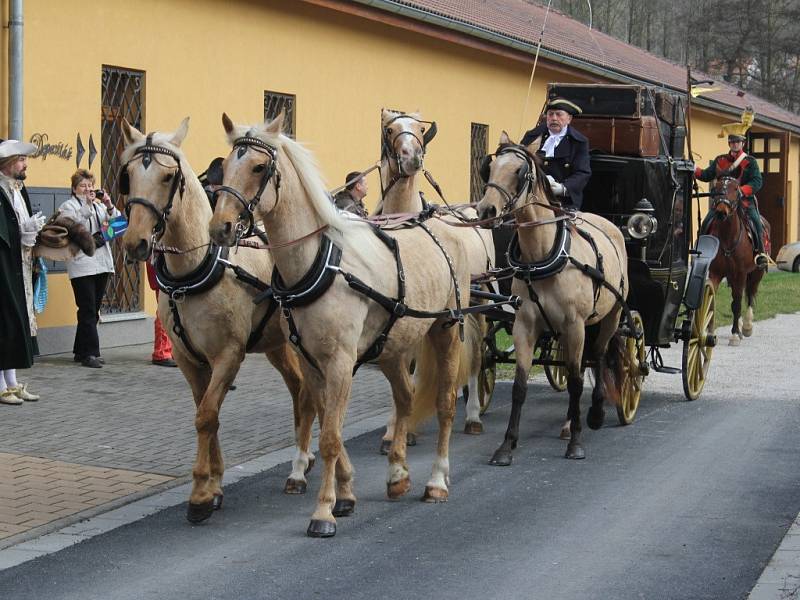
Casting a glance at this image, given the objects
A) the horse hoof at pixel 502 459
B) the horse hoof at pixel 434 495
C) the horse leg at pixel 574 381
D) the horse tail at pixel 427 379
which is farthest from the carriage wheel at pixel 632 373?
the horse hoof at pixel 434 495

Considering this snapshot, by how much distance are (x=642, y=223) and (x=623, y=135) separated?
3.60ft

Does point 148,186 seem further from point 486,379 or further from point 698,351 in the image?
point 698,351

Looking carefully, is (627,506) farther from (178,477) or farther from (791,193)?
(791,193)

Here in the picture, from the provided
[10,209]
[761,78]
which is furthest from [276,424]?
[761,78]

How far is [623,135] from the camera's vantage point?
1097cm

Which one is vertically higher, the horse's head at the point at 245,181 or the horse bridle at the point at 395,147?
the horse bridle at the point at 395,147

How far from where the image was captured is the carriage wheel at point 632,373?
10.2 meters

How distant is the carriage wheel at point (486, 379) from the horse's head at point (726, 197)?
7292 millimetres

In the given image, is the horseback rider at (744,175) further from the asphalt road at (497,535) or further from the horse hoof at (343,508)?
the horse hoof at (343,508)

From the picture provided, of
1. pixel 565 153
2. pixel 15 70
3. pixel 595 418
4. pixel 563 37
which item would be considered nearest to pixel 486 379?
A: pixel 595 418

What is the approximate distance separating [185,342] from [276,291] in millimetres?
648

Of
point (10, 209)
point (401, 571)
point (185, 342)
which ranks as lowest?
point (401, 571)

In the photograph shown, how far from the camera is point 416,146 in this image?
342 inches

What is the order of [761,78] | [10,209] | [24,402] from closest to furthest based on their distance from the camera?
[10,209]
[24,402]
[761,78]
